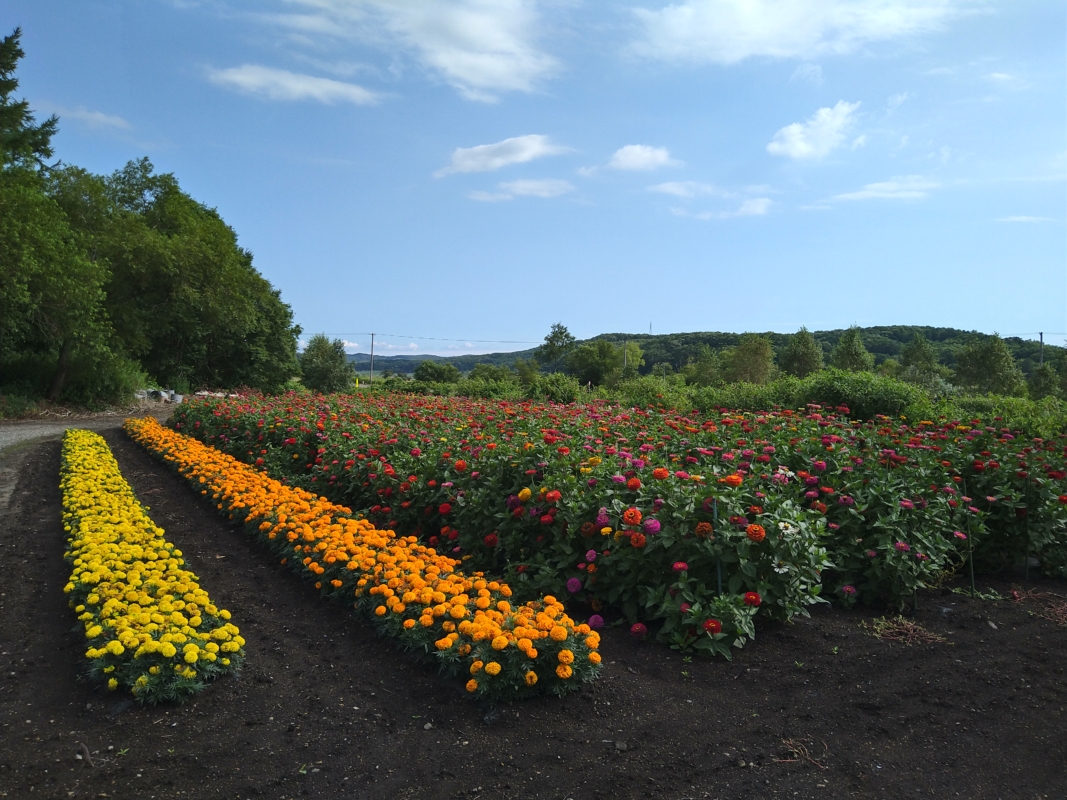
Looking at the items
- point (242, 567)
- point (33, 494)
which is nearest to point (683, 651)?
point (242, 567)

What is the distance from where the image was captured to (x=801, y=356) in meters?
37.2

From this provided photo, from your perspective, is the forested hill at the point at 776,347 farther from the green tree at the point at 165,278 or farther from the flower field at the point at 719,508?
the flower field at the point at 719,508

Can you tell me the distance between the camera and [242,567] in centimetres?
464

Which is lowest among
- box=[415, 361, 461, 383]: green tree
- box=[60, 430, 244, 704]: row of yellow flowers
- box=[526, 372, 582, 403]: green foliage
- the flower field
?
box=[60, 430, 244, 704]: row of yellow flowers

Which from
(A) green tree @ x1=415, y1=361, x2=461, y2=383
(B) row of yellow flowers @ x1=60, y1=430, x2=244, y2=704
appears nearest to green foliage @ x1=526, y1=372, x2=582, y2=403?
(B) row of yellow flowers @ x1=60, y1=430, x2=244, y2=704

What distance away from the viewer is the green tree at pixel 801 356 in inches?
1452

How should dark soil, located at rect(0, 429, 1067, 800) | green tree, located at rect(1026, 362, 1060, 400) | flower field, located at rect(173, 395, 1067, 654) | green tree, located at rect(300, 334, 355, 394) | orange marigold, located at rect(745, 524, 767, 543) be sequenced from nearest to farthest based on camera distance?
dark soil, located at rect(0, 429, 1067, 800) → orange marigold, located at rect(745, 524, 767, 543) → flower field, located at rect(173, 395, 1067, 654) → green tree, located at rect(1026, 362, 1060, 400) → green tree, located at rect(300, 334, 355, 394)

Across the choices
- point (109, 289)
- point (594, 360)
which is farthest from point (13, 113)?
point (594, 360)

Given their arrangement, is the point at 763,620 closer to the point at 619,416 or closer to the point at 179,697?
the point at 179,697

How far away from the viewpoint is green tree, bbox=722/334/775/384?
36812 millimetres

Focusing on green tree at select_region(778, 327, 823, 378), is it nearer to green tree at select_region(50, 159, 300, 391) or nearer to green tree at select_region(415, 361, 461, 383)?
green tree at select_region(415, 361, 461, 383)

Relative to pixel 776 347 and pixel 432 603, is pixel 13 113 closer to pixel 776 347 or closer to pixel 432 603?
pixel 432 603

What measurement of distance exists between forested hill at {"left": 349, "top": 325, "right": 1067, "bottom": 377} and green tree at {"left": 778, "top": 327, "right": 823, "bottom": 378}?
3854 millimetres

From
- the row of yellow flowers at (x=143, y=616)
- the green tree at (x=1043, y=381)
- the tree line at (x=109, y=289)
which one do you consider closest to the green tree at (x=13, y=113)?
the tree line at (x=109, y=289)
